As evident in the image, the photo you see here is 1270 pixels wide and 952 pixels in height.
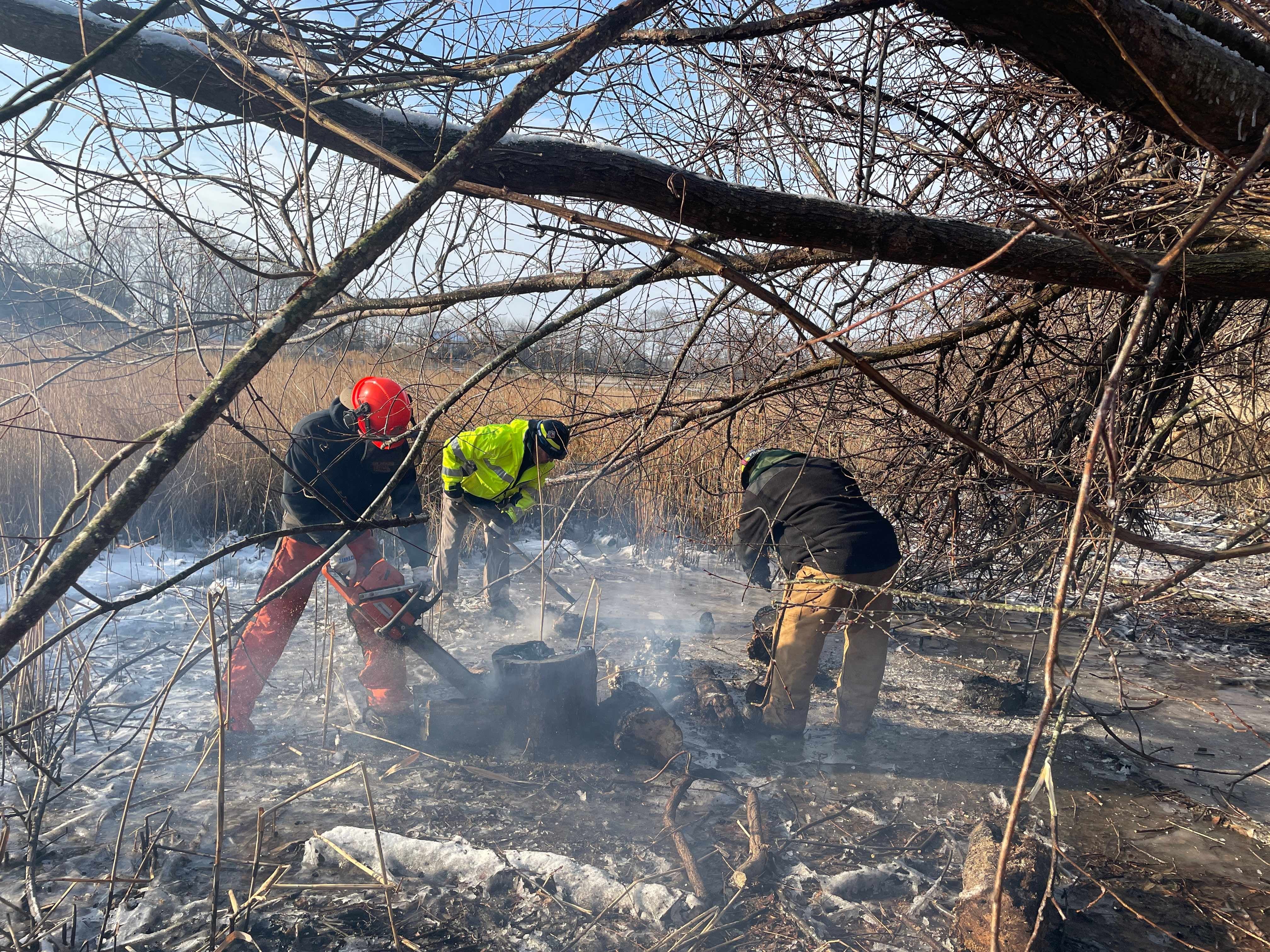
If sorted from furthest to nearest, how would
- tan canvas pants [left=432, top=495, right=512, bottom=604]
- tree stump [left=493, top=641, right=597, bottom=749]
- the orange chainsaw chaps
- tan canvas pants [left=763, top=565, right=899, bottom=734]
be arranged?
tan canvas pants [left=432, top=495, right=512, bottom=604] → tan canvas pants [left=763, top=565, right=899, bottom=734] → the orange chainsaw chaps → tree stump [left=493, top=641, right=597, bottom=749]

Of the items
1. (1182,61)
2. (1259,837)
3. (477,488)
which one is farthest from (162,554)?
(1259,837)

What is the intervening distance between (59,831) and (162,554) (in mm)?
3274

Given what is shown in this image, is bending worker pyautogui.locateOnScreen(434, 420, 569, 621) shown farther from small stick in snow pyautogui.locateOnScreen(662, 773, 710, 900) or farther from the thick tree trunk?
the thick tree trunk

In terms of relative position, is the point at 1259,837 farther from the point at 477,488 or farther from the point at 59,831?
the point at 59,831

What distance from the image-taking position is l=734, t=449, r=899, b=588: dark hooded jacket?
4.30m

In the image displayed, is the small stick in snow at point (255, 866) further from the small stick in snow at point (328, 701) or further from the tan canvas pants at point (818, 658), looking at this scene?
the tan canvas pants at point (818, 658)

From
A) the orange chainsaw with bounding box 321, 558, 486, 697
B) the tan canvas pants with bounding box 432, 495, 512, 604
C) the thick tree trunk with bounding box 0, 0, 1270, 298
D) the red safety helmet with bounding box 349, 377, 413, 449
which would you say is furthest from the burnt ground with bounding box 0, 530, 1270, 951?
the red safety helmet with bounding box 349, 377, 413, 449

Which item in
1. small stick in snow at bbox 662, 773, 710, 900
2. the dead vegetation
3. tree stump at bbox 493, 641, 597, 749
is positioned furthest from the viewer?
tree stump at bbox 493, 641, 597, 749

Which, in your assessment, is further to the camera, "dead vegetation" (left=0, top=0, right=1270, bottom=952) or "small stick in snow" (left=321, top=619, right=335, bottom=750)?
"small stick in snow" (left=321, top=619, right=335, bottom=750)

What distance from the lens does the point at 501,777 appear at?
3.83 m

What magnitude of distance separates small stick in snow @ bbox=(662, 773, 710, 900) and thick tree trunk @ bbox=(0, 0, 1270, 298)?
253 cm

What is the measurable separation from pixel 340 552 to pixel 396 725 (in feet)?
3.49

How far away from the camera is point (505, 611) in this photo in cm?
614

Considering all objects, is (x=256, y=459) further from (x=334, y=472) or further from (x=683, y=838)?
(x=683, y=838)
